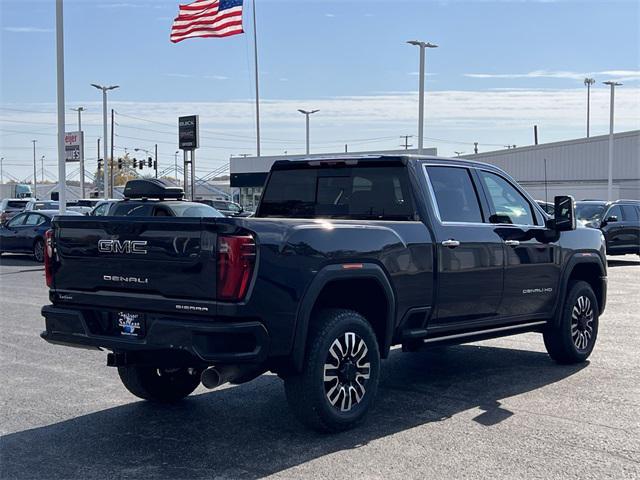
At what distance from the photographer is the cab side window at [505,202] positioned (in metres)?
8.12

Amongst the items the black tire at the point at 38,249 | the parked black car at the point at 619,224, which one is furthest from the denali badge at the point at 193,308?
the black tire at the point at 38,249

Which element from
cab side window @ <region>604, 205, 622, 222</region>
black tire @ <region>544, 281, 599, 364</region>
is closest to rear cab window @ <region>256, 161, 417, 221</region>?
black tire @ <region>544, 281, 599, 364</region>

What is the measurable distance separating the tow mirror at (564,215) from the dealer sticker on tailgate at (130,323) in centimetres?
A: 437

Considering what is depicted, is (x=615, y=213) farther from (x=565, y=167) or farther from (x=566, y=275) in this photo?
(x=565, y=167)

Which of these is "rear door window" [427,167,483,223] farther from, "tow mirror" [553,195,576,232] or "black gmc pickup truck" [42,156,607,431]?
"tow mirror" [553,195,576,232]

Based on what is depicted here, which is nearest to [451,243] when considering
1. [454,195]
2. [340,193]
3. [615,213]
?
[454,195]

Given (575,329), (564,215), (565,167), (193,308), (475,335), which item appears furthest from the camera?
(565,167)

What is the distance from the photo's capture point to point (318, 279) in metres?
6.02

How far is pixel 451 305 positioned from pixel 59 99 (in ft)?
65.4

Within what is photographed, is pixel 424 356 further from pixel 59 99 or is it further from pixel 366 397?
pixel 59 99

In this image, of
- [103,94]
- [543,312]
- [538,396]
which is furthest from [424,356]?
[103,94]

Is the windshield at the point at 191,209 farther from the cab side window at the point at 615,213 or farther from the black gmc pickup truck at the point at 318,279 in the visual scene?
the black gmc pickup truck at the point at 318,279

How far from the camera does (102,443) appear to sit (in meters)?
5.98

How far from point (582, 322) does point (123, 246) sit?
5.09 m
